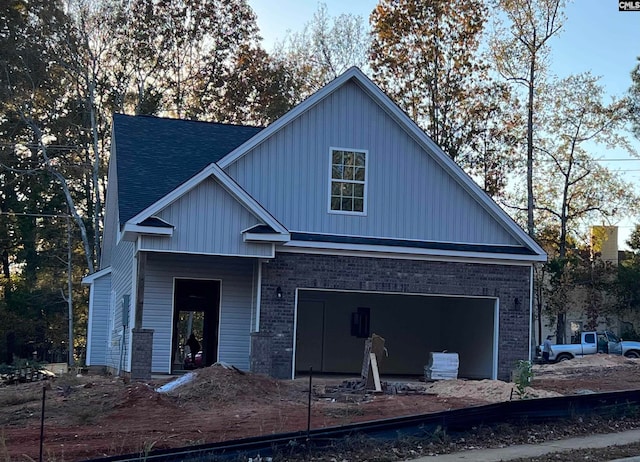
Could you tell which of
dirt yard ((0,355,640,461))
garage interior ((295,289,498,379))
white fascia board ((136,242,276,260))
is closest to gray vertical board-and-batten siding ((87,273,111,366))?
garage interior ((295,289,498,379))

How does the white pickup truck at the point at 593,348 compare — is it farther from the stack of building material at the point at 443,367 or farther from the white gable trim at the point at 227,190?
the white gable trim at the point at 227,190

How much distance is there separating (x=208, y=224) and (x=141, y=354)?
10.3 feet

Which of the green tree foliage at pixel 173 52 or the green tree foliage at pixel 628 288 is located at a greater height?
the green tree foliage at pixel 173 52

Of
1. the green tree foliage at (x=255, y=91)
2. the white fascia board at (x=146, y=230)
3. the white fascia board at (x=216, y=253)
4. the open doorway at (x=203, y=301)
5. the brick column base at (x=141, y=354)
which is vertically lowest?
the brick column base at (x=141, y=354)

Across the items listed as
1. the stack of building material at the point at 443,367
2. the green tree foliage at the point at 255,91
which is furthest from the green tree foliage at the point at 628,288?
the stack of building material at the point at 443,367

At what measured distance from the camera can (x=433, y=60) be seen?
42969mm

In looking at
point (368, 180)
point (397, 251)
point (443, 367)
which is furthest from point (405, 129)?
point (443, 367)

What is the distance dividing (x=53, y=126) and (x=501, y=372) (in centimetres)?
2712

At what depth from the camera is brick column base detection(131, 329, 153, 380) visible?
18.6m

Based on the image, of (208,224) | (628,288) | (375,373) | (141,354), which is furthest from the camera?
(628,288)

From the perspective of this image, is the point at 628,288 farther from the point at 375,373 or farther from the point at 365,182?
the point at 375,373

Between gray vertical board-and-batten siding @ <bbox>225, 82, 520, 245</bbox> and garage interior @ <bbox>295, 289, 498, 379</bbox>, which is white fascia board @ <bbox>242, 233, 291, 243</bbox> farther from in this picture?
garage interior @ <bbox>295, 289, 498, 379</bbox>

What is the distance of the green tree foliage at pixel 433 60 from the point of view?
1682 inches

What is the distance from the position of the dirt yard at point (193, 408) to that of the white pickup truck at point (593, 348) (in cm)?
2009
